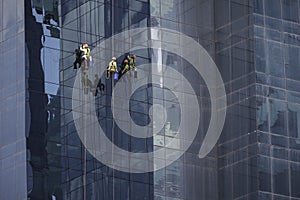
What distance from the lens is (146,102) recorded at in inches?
3391

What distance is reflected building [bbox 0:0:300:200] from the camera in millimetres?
83938

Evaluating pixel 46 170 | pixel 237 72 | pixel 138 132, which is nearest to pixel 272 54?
pixel 237 72

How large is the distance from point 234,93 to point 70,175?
11326mm

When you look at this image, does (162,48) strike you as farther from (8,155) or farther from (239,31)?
(8,155)

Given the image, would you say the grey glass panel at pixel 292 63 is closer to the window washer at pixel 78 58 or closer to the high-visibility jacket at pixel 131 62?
the high-visibility jacket at pixel 131 62

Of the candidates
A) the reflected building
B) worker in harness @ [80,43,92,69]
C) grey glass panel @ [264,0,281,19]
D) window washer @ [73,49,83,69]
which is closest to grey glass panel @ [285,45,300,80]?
the reflected building

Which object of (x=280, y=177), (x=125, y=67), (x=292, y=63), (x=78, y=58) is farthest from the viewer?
(x=292, y=63)

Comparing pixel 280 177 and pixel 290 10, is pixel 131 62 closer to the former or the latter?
pixel 290 10

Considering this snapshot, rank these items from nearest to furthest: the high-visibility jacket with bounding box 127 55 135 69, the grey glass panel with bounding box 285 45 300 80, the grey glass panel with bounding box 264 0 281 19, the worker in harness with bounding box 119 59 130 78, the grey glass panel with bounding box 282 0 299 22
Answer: the worker in harness with bounding box 119 59 130 78 < the high-visibility jacket with bounding box 127 55 135 69 < the grey glass panel with bounding box 285 45 300 80 < the grey glass panel with bounding box 264 0 281 19 < the grey glass panel with bounding box 282 0 299 22

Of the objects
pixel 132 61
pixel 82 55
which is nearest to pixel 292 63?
pixel 132 61

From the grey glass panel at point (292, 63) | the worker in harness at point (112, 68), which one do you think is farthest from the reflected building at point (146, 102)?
the worker in harness at point (112, 68)

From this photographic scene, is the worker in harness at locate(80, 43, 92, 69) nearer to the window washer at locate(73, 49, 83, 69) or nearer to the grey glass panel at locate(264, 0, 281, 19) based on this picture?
the window washer at locate(73, 49, 83, 69)

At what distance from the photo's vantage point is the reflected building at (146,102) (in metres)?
83.9

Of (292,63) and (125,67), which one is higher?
(292,63)
